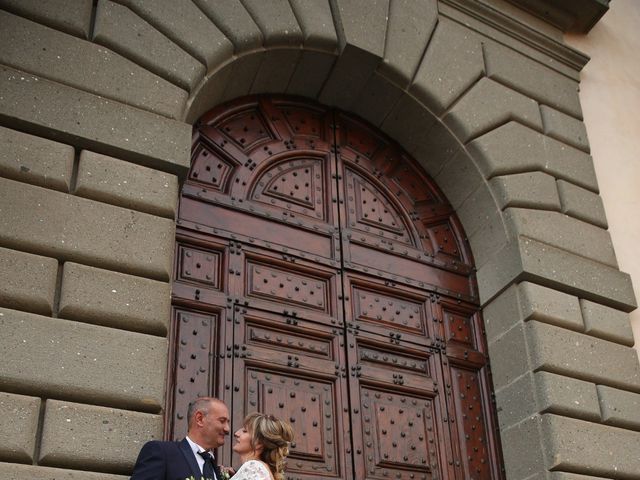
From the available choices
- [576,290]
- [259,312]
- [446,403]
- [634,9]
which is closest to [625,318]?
[576,290]

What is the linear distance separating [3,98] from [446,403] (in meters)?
3.69

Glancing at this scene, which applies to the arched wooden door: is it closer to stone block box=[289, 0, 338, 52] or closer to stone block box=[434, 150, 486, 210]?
stone block box=[434, 150, 486, 210]

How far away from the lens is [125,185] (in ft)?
17.3

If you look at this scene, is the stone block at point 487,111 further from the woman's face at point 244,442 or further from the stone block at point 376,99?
the woman's face at point 244,442

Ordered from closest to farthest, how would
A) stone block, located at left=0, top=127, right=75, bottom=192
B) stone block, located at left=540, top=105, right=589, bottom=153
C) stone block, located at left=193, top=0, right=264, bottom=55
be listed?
stone block, located at left=0, top=127, right=75, bottom=192 → stone block, located at left=193, top=0, right=264, bottom=55 → stone block, located at left=540, top=105, right=589, bottom=153

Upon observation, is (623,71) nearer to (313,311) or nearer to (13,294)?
(313,311)

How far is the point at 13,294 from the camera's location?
15.1ft

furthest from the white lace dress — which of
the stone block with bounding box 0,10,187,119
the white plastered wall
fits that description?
the white plastered wall

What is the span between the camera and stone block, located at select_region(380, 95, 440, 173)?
24.5ft

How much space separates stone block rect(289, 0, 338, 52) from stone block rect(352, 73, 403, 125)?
1.55ft

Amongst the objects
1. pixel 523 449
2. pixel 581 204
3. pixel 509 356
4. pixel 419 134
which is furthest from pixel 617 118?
pixel 523 449

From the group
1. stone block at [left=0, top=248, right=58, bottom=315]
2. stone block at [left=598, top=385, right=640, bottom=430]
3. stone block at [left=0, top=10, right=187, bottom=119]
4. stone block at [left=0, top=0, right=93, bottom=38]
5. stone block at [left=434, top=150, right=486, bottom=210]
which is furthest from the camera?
stone block at [left=434, top=150, right=486, bottom=210]

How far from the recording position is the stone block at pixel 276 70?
22.4 feet

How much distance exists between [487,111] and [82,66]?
3.49m
